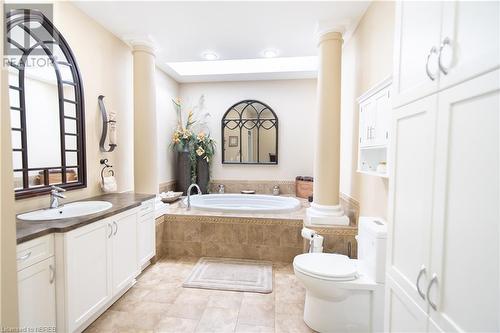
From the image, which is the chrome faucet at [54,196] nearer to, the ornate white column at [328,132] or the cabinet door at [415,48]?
the ornate white column at [328,132]

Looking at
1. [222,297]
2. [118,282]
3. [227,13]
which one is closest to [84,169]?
[118,282]

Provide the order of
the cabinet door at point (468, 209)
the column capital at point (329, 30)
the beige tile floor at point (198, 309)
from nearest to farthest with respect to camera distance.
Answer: the cabinet door at point (468, 209) → the beige tile floor at point (198, 309) → the column capital at point (329, 30)

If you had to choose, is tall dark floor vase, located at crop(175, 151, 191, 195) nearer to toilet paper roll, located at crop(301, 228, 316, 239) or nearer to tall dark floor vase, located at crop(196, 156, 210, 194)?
tall dark floor vase, located at crop(196, 156, 210, 194)

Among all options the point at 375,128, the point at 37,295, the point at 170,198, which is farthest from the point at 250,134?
the point at 37,295

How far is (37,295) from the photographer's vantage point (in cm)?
143

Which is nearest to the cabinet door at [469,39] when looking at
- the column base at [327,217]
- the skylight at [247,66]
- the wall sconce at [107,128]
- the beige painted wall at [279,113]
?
the column base at [327,217]

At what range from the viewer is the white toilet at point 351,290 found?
173cm

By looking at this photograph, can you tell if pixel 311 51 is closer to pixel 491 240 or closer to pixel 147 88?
pixel 147 88

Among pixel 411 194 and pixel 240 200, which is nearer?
pixel 411 194

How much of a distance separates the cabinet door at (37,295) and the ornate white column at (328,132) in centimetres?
221

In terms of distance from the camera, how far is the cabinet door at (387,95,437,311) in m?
0.90

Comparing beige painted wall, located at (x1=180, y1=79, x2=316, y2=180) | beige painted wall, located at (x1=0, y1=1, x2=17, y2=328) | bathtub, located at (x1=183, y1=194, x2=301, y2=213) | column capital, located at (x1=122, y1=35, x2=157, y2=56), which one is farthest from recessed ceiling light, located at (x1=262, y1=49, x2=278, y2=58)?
beige painted wall, located at (x1=0, y1=1, x2=17, y2=328)

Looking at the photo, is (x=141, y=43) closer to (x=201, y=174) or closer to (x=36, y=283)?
(x=201, y=174)

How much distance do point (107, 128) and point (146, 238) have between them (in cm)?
127
